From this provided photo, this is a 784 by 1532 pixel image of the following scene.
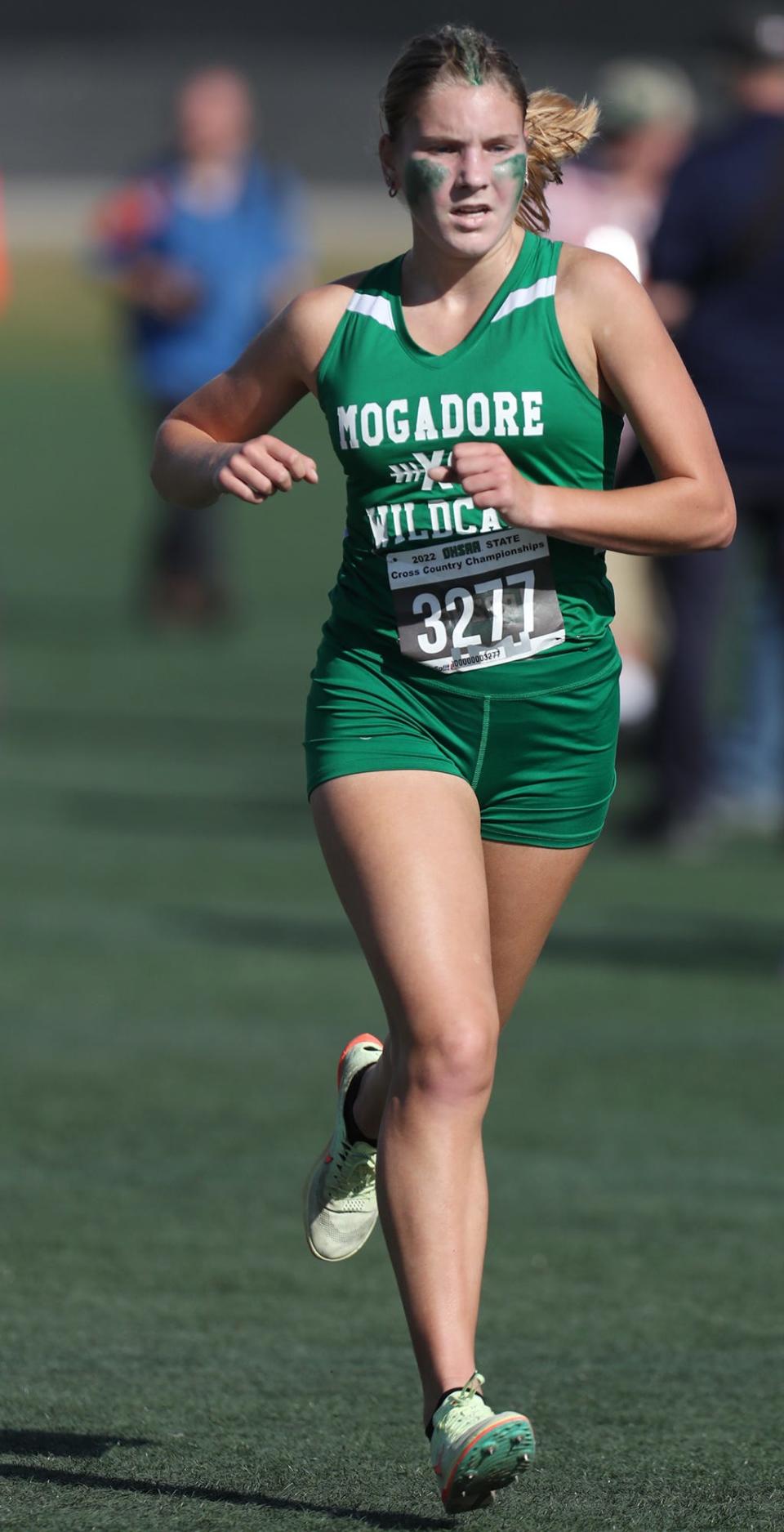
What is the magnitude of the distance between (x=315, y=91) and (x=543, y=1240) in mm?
43806

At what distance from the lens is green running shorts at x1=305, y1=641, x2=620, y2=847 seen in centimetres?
387

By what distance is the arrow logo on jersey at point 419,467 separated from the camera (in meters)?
3.75

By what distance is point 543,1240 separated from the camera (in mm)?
5480

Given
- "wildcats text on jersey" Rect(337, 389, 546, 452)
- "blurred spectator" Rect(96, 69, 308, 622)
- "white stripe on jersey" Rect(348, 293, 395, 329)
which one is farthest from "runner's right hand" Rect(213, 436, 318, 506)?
"blurred spectator" Rect(96, 69, 308, 622)

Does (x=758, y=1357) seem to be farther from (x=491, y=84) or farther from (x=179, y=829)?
(x=179, y=829)

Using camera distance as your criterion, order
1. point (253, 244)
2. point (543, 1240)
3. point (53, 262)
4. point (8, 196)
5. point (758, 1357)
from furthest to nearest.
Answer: point (8, 196) < point (53, 262) < point (253, 244) < point (543, 1240) < point (758, 1357)

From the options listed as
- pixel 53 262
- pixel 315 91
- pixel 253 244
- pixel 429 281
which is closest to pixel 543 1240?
pixel 429 281

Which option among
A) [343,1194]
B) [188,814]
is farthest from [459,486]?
[188,814]

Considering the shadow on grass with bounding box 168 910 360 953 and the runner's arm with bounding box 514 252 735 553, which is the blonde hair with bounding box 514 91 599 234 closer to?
the runner's arm with bounding box 514 252 735 553

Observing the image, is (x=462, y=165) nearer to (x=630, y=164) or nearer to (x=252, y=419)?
(x=252, y=419)

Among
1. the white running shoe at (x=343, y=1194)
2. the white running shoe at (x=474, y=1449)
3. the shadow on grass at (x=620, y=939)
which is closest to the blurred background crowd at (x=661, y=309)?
the shadow on grass at (x=620, y=939)

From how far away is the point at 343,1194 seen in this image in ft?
14.4

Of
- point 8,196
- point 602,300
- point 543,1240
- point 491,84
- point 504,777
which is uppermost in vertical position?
point 8,196

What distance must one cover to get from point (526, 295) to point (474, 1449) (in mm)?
1626
